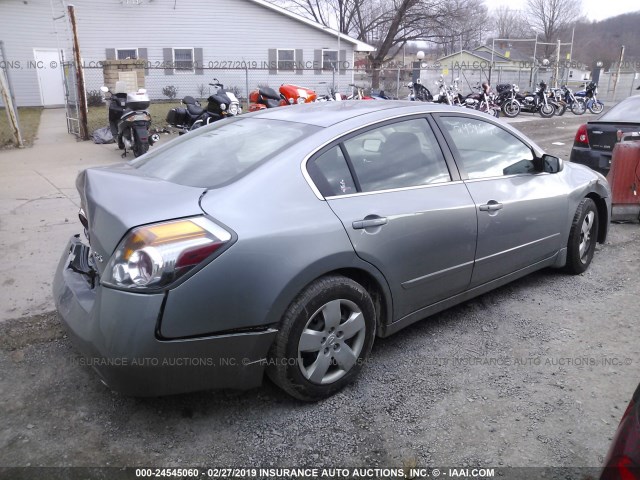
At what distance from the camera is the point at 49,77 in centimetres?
2311

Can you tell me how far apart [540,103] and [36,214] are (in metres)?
18.2

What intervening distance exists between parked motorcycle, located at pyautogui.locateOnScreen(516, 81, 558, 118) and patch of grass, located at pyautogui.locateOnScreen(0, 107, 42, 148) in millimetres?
16061

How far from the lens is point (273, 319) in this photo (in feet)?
8.43

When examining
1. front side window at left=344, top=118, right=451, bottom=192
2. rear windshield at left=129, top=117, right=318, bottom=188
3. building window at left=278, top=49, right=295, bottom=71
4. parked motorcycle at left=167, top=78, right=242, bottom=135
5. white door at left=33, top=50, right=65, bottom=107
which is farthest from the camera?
building window at left=278, top=49, right=295, bottom=71

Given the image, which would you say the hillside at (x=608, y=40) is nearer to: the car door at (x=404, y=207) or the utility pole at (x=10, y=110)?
the utility pole at (x=10, y=110)

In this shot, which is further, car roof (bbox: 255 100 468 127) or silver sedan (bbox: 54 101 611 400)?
car roof (bbox: 255 100 468 127)

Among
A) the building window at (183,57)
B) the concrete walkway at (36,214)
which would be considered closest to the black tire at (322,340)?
the concrete walkway at (36,214)

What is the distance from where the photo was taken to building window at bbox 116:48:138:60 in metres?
23.7

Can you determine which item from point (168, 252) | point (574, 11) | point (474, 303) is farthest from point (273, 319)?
point (574, 11)

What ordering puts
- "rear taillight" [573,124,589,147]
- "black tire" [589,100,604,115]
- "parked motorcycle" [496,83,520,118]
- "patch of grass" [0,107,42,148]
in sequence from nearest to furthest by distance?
"rear taillight" [573,124,589,147] < "patch of grass" [0,107,42,148] < "parked motorcycle" [496,83,520,118] < "black tire" [589,100,604,115]

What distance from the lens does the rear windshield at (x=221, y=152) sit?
2.89 metres

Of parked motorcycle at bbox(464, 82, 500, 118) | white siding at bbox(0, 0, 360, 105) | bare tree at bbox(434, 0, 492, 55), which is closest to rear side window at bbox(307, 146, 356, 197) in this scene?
parked motorcycle at bbox(464, 82, 500, 118)

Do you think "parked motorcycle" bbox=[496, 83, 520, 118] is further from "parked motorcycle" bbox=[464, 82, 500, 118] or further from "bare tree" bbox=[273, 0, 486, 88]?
"bare tree" bbox=[273, 0, 486, 88]

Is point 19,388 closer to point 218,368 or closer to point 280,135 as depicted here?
point 218,368
